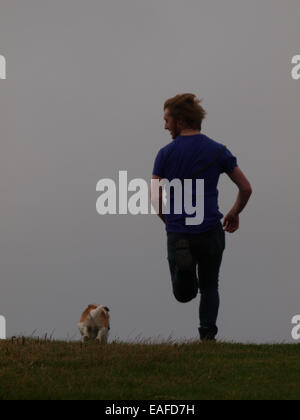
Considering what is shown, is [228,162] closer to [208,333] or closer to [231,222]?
[231,222]

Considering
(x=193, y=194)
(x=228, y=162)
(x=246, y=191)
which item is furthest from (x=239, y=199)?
(x=193, y=194)

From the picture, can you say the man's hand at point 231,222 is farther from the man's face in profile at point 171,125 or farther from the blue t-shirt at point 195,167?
the man's face in profile at point 171,125

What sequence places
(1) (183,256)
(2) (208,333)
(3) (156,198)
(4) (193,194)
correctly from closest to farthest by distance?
(1) (183,256) → (4) (193,194) → (3) (156,198) → (2) (208,333)

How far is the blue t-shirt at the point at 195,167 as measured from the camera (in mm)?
9750

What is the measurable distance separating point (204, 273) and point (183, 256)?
2.36 ft

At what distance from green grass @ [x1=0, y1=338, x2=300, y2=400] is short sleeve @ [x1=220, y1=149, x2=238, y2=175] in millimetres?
2357

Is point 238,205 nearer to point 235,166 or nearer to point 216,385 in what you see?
point 235,166

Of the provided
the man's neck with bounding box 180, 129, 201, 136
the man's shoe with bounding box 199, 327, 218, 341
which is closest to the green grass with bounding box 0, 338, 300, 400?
the man's shoe with bounding box 199, 327, 218, 341

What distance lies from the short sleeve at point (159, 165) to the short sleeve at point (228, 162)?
76cm

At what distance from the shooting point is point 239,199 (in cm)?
1003

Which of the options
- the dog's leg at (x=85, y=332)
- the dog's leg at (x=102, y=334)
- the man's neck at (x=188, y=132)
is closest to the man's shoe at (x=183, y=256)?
the man's neck at (x=188, y=132)

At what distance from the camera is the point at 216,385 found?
827 cm
